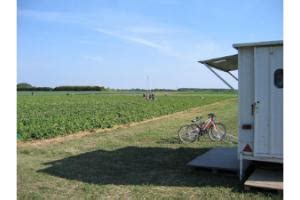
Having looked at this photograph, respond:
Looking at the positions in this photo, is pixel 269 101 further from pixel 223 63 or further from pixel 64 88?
pixel 64 88

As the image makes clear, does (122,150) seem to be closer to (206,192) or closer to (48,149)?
(48,149)

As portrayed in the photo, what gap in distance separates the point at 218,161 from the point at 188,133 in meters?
4.40

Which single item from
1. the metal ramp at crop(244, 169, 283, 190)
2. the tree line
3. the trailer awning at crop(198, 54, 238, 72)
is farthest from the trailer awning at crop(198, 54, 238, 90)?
the tree line

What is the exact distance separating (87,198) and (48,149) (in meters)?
5.32

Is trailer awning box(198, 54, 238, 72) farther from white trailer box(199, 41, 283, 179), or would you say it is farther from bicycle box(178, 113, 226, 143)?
bicycle box(178, 113, 226, 143)

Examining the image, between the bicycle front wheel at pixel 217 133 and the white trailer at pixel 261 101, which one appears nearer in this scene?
the white trailer at pixel 261 101

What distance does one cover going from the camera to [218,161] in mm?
8391

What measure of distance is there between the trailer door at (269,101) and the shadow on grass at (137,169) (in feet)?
3.11

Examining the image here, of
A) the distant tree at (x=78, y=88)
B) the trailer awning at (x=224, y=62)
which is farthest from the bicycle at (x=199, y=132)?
the distant tree at (x=78, y=88)

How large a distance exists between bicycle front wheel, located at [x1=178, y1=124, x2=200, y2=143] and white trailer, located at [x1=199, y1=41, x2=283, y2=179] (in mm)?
5683

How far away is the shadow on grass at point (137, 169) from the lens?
730cm

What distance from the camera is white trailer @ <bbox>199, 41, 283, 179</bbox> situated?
21.3 ft

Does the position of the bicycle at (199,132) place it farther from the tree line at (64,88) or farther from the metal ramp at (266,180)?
the tree line at (64,88)

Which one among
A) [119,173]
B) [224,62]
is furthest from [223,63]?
[119,173]
